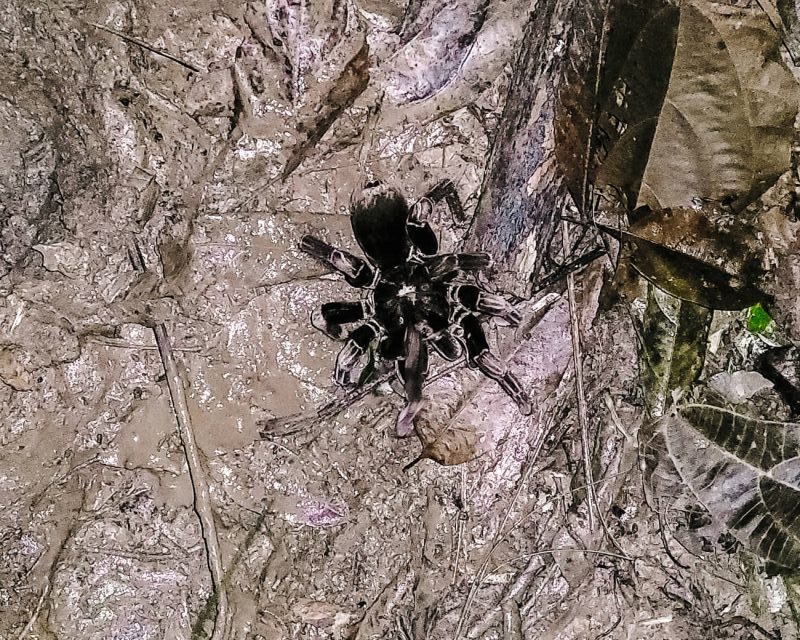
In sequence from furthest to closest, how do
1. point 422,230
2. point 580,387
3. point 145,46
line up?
point 580,387 → point 422,230 → point 145,46

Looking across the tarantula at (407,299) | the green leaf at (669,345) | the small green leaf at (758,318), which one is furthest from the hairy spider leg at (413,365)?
the small green leaf at (758,318)

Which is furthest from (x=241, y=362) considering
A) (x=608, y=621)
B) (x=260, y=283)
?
(x=608, y=621)

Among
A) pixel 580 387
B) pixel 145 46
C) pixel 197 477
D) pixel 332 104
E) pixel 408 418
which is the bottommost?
pixel 197 477

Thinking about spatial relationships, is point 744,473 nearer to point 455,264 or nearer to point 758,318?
point 758,318

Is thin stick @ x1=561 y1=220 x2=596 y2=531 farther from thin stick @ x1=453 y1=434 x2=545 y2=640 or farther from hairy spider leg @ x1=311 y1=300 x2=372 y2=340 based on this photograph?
hairy spider leg @ x1=311 y1=300 x2=372 y2=340

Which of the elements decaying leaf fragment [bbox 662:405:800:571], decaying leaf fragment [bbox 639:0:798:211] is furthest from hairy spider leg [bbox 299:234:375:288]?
decaying leaf fragment [bbox 662:405:800:571]

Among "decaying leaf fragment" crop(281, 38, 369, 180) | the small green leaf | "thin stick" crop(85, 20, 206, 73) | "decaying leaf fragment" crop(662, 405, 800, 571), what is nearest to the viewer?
"thin stick" crop(85, 20, 206, 73)

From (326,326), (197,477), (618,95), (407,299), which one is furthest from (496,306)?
(197,477)

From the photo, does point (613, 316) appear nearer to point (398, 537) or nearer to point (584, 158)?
point (584, 158)
